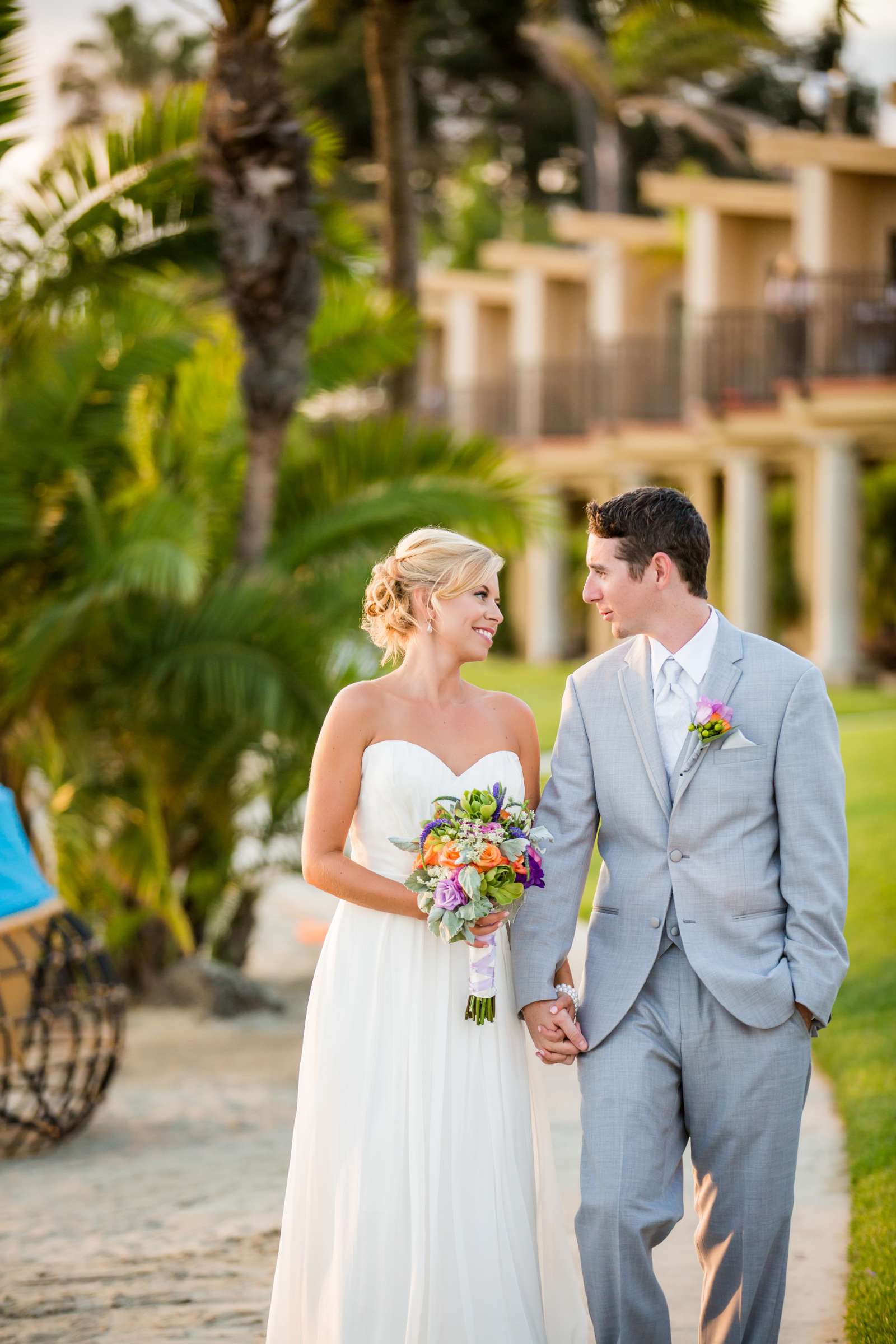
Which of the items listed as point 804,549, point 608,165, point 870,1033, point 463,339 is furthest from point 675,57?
point 870,1033

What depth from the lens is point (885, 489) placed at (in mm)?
23547

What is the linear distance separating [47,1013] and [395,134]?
7344mm

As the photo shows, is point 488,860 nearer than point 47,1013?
Yes

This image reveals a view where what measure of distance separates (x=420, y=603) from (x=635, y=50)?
68.8 ft

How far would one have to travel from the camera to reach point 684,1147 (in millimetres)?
3885

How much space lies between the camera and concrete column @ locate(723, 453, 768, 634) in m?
22.9

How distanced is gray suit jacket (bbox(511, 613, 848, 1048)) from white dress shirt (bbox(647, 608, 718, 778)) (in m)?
0.03

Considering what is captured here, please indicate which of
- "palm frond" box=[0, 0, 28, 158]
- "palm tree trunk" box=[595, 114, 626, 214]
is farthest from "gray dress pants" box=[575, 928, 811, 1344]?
"palm tree trunk" box=[595, 114, 626, 214]

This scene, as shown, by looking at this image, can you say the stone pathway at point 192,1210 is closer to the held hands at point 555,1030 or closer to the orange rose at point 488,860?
the held hands at point 555,1030

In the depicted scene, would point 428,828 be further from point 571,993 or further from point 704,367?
point 704,367

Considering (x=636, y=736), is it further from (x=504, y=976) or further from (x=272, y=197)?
(x=272, y=197)

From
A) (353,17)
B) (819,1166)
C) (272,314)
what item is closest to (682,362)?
(353,17)

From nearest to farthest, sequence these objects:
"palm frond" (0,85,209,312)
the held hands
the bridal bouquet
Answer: the bridal bouquet
the held hands
"palm frond" (0,85,209,312)

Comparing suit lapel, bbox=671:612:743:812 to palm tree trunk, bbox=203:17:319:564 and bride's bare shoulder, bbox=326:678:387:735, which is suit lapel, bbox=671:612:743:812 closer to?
bride's bare shoulder, bbox=326:678:387:735
